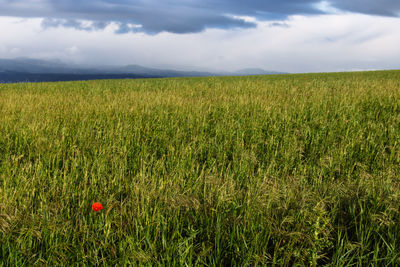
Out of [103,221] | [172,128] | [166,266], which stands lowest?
[166,266]

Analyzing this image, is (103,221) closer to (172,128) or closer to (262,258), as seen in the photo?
(262,258)

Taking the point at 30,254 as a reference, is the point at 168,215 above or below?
above

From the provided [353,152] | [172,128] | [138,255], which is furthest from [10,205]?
[353,152]

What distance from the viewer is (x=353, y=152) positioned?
143 inches

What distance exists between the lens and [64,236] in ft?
6.40

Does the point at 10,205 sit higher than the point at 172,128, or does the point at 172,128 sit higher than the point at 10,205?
the point at 172,128

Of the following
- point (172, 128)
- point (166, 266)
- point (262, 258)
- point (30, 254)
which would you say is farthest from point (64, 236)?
point (172, 128)

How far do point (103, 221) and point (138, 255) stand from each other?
20.3 inches

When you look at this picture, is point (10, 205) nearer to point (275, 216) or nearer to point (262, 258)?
point (262, 258)

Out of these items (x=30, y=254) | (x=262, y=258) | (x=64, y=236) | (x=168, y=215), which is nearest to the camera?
(x=262, y=258)

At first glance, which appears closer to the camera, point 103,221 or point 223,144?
point 103,221

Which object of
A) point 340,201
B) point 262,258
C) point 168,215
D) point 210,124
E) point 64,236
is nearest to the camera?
point 262,258

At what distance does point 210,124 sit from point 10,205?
3.32 meters

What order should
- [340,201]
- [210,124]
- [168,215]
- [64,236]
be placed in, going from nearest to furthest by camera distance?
1. [64,236]
2. [168,215]
3. [340,201]
4. [210,124]
